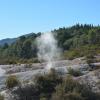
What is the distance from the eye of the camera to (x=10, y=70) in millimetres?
32094

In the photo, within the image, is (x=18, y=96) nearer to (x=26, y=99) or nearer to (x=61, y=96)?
(x=26, y=99)

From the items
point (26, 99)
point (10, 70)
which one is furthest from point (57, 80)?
point (10, 70)

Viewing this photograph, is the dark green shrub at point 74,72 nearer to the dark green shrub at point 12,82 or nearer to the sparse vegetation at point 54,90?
the sparse vegetation at point 54,90

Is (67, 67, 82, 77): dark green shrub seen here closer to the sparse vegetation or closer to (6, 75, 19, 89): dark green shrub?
the sparse vegetation

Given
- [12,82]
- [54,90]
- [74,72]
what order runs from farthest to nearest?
[74,72] → [12,82] → [54,90]

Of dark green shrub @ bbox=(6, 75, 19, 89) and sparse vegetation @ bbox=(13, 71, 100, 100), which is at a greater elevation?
dark green shrub @ bbox=(6, 75, 19, 89)

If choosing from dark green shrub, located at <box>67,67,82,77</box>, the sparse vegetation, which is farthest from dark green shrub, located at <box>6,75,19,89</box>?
dark green shrub, located at <box>67,67,82,77</box>

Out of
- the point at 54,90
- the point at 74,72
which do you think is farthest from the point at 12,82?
the point at 74,72

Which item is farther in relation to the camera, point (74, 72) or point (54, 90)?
point (74, 72)

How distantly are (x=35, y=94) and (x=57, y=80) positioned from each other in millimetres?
1993

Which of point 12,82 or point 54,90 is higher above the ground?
point 12,82

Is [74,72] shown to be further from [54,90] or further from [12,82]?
[12,82]

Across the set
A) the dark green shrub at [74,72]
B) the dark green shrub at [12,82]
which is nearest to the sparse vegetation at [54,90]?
the dark green shrub at [12,82]

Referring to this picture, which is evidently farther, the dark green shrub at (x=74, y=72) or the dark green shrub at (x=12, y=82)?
the dark green shrub at (x=74, y=72)
